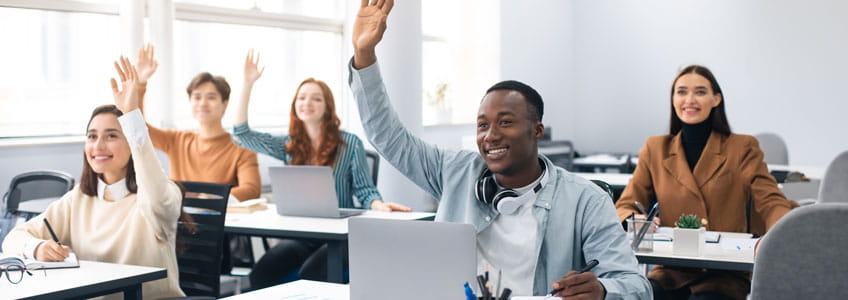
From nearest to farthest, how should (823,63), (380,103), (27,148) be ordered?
(380,103), (27,148), (823,63)

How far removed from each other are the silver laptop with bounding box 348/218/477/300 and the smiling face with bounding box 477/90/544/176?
0.43 m

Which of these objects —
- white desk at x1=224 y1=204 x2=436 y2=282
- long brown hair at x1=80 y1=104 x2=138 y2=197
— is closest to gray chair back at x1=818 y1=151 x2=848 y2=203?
white desk at x1=224 y1=204 x2=436 y2=282

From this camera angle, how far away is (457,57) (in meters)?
8.09

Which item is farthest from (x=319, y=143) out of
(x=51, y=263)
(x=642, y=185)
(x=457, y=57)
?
(x=457, y=57)

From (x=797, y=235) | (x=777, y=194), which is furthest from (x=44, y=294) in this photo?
(x=777, y=194)

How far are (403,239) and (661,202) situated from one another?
1.97m

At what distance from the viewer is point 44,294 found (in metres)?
2.28

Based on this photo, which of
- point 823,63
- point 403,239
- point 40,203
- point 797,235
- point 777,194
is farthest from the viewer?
point 823,63

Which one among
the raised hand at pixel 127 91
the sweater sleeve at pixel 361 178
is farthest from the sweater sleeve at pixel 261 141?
the raised hand at pixel 127 91

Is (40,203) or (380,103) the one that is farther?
A: (40,203)

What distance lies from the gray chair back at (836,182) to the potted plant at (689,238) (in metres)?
0.89

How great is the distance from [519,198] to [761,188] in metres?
1.64

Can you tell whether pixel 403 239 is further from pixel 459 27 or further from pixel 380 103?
pixel 459 27

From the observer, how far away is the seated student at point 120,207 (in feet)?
9.05
